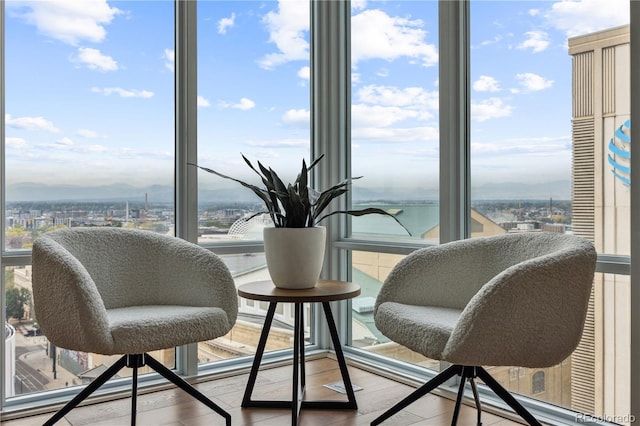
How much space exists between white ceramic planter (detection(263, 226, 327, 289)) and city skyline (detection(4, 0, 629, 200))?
0.90 m

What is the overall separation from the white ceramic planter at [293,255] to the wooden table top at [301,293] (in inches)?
1.6

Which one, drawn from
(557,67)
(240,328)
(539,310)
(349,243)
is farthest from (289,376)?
(557,67)

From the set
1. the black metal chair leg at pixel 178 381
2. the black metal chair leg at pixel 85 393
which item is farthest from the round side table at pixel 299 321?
the black metal chair leg at pixel 85 393

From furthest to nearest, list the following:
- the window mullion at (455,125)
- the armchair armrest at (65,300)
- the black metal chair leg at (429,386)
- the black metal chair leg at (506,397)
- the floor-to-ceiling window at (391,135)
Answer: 1. the floor-to-ceiling window at (391,135)
2. the window mullion at (455,125)
3. the black metal chair leg at (429,386)
4. the black metal chair leg at (506,397)
5. the armchair armrest at (65,300)

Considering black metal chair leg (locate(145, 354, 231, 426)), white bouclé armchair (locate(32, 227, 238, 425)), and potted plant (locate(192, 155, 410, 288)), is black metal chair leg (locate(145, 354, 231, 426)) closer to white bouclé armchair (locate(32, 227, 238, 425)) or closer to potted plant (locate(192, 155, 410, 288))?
white bouclé armchair (locate(32, 227, 238, 425))

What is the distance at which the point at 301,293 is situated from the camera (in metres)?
2.26

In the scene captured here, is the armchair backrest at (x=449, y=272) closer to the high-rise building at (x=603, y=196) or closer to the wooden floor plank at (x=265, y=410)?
the high-rise building at (x=603, y=196)

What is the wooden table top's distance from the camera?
220 cm

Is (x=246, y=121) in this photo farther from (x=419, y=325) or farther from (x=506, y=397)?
(x=506, y=397)

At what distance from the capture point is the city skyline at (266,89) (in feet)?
8.18

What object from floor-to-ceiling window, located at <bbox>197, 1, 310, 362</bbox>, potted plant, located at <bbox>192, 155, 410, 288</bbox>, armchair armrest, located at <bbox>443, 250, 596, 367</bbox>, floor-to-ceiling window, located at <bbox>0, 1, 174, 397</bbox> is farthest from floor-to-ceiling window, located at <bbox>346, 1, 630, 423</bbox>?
floor-to-ceiling window, located at <bbox>0, 1, 174, 397</bbox>

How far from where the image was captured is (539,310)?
1812 millimetres

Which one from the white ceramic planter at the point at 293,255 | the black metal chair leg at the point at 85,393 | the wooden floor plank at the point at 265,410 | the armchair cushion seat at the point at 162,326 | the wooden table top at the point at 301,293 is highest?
the white ceramic planter at the point at 293,255

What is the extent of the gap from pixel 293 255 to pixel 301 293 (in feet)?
0.55
